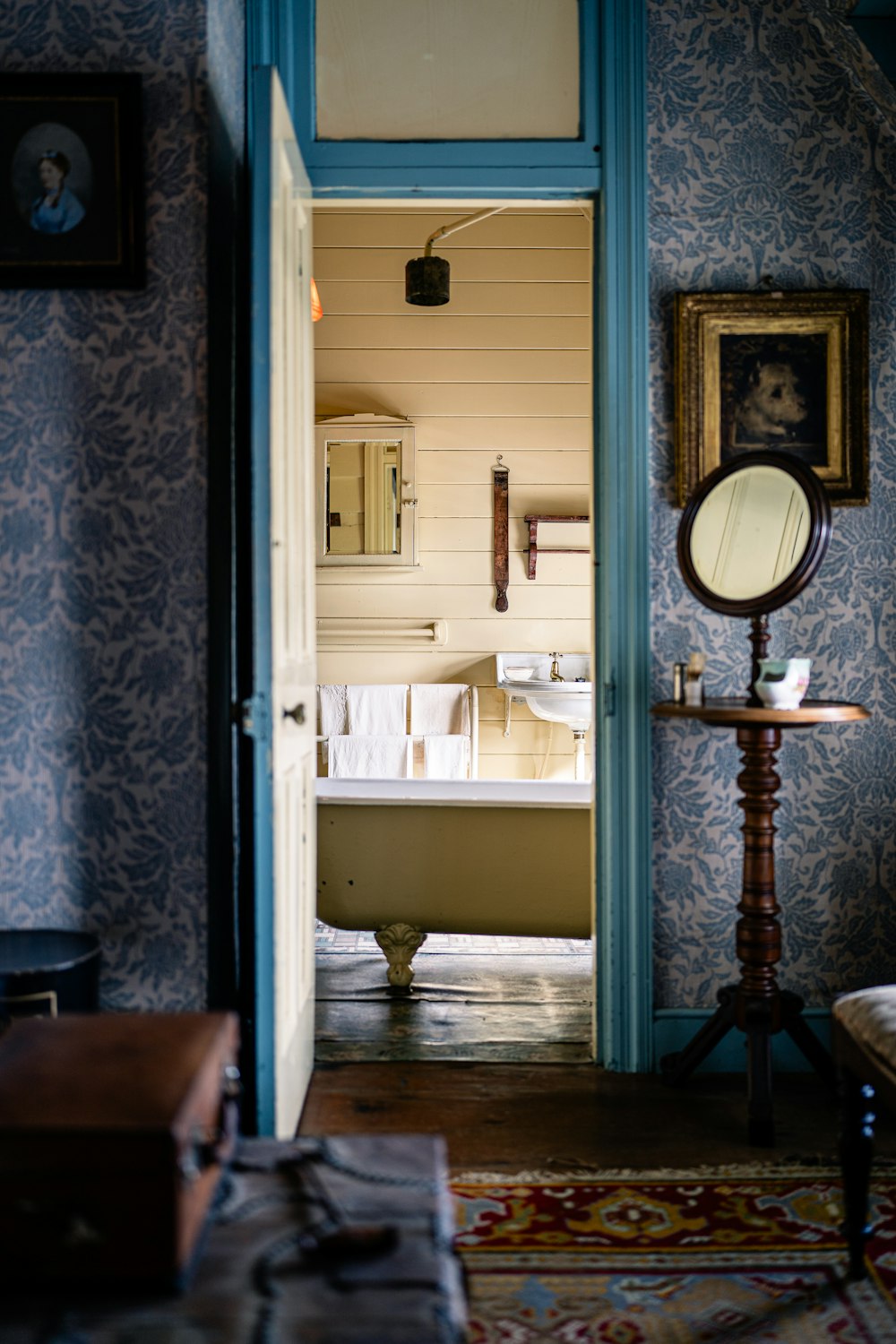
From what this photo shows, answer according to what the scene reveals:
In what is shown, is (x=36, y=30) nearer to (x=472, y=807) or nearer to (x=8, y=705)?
(x=8, y=705)

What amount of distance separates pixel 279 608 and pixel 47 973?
85cm

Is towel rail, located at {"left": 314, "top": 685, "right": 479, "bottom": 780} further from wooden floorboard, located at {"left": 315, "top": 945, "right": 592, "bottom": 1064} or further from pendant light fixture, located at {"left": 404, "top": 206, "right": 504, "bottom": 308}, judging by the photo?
pendant light fixture, located at {"left": 404, "top": 206, "right": 504, "bottom": 308}

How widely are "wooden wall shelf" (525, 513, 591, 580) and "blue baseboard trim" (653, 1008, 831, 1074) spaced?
272 centimetres

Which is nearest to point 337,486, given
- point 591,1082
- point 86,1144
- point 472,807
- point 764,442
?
point 472,807

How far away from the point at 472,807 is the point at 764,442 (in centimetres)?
142

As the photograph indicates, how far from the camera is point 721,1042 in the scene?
280 centimetres

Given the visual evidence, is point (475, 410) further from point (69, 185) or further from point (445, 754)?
point (69, 185)

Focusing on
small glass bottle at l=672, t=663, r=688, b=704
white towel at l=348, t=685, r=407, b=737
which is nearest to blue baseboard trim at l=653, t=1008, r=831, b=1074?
small glass bottle at l=672, t=663, r=688, b=704

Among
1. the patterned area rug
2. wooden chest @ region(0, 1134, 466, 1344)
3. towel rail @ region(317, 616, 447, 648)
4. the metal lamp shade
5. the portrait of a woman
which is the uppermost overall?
the metal lamp shade

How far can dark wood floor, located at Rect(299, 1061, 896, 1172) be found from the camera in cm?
230

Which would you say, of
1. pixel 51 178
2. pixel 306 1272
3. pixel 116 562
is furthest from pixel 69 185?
pixel 306 1272

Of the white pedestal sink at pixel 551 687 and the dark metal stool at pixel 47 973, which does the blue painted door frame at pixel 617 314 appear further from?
the white pedestal sink at pixel 551 687

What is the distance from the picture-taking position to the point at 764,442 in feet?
9.27

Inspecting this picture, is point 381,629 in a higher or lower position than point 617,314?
lower
